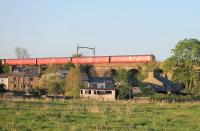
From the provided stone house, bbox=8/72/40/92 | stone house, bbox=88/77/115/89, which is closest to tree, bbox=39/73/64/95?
stone house, bbox=88/77/115/89

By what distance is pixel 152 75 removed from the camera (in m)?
83.9

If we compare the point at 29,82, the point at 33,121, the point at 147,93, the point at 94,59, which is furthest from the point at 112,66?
the point at 33,121

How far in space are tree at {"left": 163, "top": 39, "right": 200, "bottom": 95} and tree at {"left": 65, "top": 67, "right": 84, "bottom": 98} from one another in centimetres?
1388

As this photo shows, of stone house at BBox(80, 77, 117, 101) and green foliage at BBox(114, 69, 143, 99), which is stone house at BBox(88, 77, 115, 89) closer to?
stone house at BBox(80, 77, 117, 101)

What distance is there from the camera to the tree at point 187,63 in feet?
215

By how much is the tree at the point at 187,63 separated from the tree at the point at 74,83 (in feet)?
45.5

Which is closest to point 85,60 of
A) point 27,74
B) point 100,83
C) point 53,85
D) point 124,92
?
point 27,74

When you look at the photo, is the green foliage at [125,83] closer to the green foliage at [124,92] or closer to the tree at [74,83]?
the green foliage at [124,92]

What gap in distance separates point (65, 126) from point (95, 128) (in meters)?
1.21

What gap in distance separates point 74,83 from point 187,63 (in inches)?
695

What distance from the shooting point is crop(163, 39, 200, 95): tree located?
6544 centimetres

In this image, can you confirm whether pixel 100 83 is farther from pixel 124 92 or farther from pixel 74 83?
pixel 124 92

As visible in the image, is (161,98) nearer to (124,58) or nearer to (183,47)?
(183,47)

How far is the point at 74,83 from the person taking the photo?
236 feet
